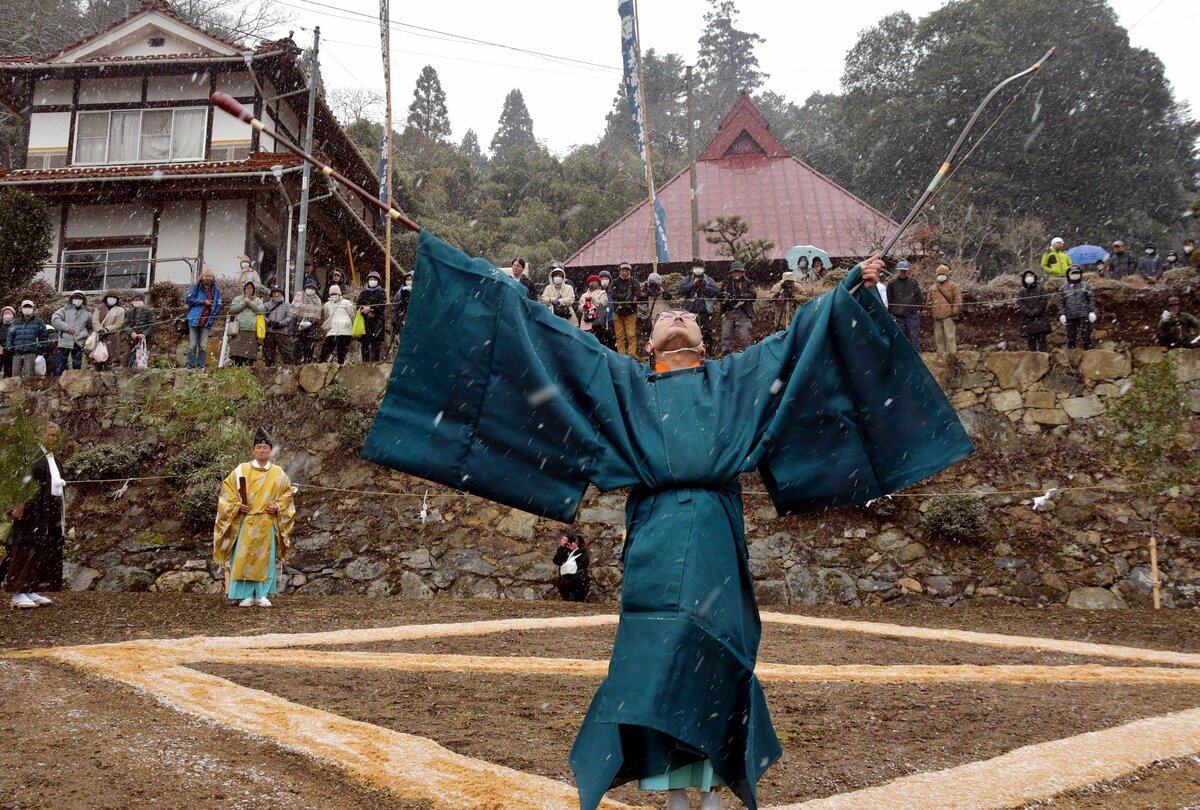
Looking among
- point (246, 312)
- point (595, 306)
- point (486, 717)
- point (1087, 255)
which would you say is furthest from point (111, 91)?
point (486, 717)

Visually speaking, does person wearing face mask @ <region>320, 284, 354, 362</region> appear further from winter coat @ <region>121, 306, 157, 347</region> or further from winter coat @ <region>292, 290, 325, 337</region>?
winter coat @ <region>121, 306, 157, 347</region>

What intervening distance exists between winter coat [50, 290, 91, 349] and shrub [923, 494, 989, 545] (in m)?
12.1

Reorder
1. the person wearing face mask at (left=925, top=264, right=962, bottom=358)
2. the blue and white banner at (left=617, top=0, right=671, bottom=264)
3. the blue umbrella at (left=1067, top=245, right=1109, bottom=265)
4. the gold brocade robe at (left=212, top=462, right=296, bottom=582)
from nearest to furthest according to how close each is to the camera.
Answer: the gold brocade robe at (left=212, top=462, right=296, bottom=582) → the person wearing face mask at (left=925, top=264, right=962, bottom=358) → the blue and white banner at (left=617, top=0, right=671, bottom=264) → the blue umbrella at (left=1067, top=245, right=1109, bottom=265)

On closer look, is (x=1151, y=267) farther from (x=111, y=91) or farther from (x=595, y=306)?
(x=111, y=91)

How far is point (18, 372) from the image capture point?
47.3 feet

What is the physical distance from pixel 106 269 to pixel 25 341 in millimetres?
6712

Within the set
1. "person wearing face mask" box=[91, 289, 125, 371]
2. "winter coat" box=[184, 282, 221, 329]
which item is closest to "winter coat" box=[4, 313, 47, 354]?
"person wearing face mask" box=[91, 289, 125, 371]

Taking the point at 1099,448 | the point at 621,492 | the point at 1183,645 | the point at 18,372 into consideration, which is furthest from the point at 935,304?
the point at 18,372

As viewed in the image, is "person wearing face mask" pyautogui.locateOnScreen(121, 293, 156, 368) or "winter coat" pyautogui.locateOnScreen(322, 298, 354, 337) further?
"person wearing face mask" pyautogui.locateOnScreen(121, 293, 156, 368)

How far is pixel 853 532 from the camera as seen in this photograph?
1100cm

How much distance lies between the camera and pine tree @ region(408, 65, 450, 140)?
4491 cm

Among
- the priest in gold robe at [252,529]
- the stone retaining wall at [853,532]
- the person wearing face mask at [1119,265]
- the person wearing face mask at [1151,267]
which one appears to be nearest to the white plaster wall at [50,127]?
the stone retaining wall at [853,532]

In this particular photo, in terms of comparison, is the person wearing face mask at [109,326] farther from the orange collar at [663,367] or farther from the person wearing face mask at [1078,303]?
the person wearing face mask at [1078,303]

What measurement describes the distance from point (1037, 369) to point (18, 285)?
690 inches
